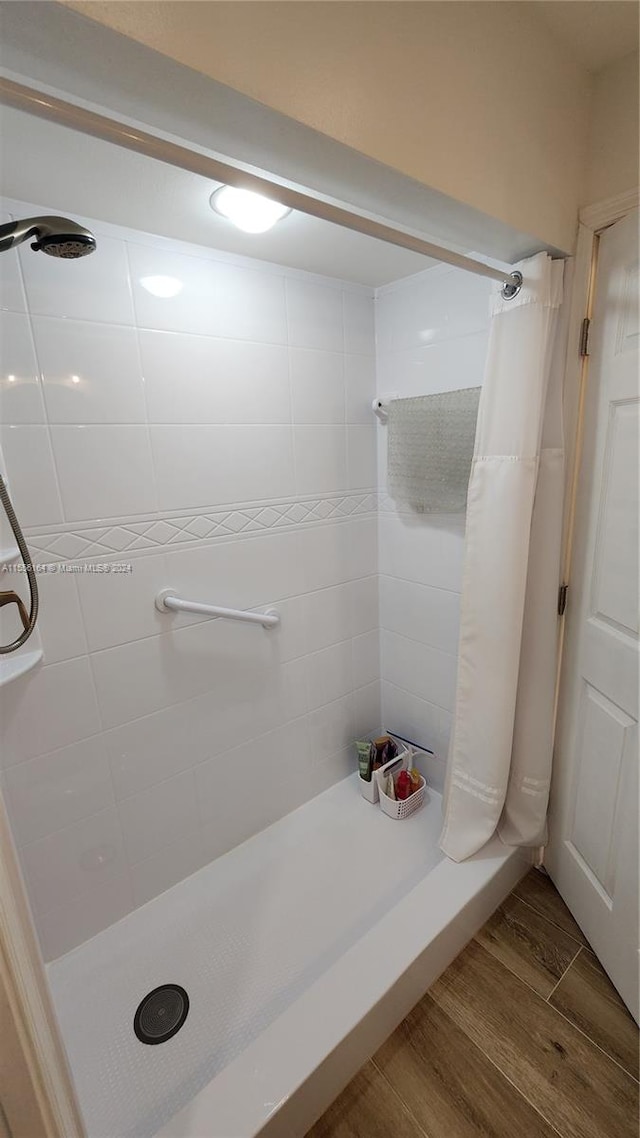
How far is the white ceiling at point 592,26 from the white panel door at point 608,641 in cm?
33

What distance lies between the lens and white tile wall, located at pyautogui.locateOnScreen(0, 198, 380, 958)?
1.10 m

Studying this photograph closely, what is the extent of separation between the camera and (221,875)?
153cm

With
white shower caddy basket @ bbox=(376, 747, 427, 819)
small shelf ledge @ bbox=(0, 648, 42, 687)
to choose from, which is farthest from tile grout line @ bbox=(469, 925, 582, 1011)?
small shelf ledge @ bbox=(0, 648, 42, 687)

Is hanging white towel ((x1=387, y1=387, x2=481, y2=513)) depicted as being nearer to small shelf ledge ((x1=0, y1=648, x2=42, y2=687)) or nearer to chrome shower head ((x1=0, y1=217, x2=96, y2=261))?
chrome shower head ((x1=0, y1=217, x2=96, y2=261))

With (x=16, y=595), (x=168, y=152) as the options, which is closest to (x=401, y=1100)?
(x=16, y=595)

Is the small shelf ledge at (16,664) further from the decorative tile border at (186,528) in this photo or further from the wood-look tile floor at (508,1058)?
the wood-look tile floor at (508,1058)

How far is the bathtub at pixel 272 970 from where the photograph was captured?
3.17 feet

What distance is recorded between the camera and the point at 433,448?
1.51m

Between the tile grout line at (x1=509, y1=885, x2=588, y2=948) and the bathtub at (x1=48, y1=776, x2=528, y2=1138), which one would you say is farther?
the tile grout line at (x1=509, y1=885, x2=588, y2=948)

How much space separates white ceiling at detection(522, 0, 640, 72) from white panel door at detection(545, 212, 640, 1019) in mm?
326

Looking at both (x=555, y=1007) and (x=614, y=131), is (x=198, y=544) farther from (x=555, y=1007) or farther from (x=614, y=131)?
(x=555, y=1007)

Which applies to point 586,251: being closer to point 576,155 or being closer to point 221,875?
point 576,155

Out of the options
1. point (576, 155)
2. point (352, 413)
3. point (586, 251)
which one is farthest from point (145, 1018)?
point (576, 155)

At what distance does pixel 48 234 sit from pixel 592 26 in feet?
3.74
